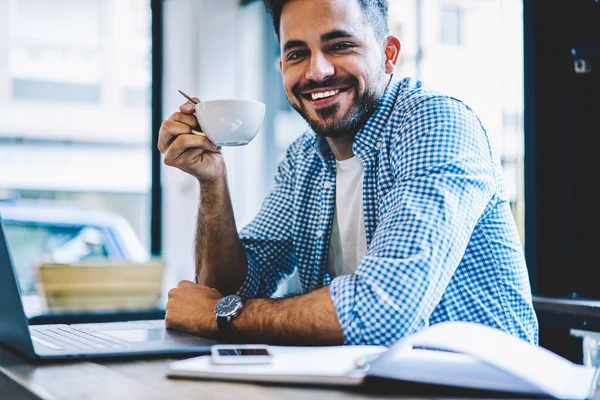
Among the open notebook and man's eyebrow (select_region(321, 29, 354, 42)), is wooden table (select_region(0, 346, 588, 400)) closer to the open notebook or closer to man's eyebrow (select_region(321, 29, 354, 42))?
the open notebook

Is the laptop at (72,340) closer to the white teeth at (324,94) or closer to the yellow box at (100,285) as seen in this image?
the white teeth at (324,94)

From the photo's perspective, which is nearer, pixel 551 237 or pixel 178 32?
pixel 551 237

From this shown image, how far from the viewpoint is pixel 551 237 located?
81.4 inches

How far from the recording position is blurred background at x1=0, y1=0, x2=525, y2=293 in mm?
3508

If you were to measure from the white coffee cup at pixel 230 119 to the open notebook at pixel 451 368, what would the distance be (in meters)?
0.57

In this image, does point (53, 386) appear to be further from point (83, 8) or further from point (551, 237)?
point (83, 8)

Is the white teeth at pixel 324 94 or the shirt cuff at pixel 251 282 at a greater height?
the white teeth at pixel 324 94

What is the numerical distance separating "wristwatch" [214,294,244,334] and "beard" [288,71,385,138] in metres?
0.53

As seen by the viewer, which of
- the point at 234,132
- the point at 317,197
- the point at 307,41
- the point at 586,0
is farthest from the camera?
the point at 586,0

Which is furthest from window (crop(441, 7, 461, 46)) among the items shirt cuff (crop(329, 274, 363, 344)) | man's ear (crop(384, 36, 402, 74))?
shirt cuff (crop(329, 274, 363, 344))

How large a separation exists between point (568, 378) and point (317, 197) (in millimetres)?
989

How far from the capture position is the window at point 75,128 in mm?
3500

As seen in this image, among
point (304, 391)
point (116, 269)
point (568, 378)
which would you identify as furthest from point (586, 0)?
point (116, 269)

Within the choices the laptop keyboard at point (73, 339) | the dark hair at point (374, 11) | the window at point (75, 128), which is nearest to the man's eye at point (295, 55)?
the dark hair at point (374, 11)
